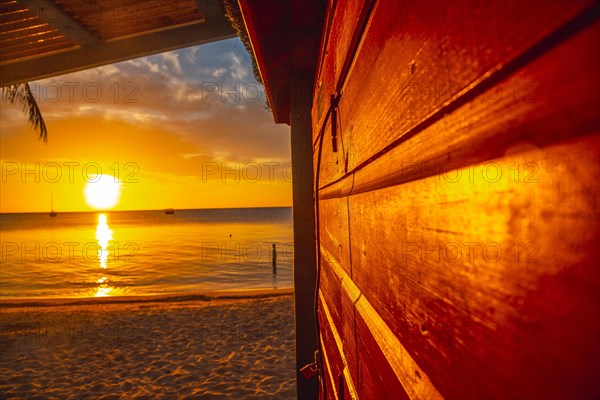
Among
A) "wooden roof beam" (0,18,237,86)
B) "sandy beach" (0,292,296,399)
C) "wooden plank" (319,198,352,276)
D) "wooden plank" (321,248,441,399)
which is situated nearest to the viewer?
"wooden plank" (321,248,441,399)

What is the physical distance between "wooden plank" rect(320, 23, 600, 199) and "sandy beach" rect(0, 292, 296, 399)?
6.26 meters

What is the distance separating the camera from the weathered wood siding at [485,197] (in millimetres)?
269

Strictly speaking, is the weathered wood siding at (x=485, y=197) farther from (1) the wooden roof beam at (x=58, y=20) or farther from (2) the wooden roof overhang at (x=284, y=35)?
(1) the wooden roof beam at (x=58, y=20)

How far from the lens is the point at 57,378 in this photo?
6.49 meters

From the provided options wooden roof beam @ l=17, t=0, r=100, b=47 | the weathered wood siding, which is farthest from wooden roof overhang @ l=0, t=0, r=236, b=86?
the weathered wood siding

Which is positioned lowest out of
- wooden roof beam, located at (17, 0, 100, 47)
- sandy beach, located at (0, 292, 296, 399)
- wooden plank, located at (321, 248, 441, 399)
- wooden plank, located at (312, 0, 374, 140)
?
sandy beach, located at (0, 292, 296, 399)

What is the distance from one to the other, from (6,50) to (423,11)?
4745mm

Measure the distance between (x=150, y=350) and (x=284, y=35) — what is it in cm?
764

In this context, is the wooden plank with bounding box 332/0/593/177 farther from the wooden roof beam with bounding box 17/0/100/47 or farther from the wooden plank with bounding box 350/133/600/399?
the wooden roof beam with bounding box 17/0/100/47

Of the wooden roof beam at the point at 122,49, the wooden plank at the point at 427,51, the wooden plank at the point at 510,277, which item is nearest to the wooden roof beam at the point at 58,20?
the wooden roof beam at the point at 122,49

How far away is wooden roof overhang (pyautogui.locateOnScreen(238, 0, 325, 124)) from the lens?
194 cm

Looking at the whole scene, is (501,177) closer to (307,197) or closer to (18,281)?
(307,197)

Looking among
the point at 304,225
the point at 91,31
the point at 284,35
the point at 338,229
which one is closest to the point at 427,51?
the point at 338,229

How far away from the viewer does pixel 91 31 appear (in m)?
3.42
